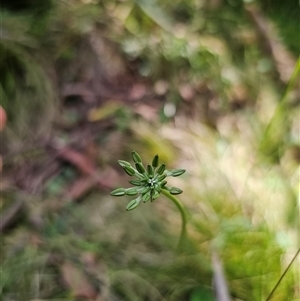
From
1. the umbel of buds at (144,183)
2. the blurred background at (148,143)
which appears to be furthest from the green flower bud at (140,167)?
the blurred background at (148,143)

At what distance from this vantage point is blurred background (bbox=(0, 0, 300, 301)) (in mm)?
1029

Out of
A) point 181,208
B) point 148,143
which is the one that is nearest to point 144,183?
point 181,208

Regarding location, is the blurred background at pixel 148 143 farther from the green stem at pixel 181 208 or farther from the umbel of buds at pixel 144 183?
the umbel of buds at pixel 144 183

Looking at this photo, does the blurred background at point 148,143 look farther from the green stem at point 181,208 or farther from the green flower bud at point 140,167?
the green flower bud at point 140,167

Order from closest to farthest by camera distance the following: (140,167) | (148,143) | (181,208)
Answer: (140,167), (181,208), (148,143)

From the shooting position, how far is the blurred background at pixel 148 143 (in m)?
1.03

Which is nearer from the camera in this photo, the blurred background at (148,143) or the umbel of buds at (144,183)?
the umbel of buds at (144,183)

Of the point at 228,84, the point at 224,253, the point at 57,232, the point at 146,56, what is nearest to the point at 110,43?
the point at 146,56

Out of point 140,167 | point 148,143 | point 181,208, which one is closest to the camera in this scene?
point 140,167

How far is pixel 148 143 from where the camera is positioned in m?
1.25

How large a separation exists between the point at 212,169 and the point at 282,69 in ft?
1.52

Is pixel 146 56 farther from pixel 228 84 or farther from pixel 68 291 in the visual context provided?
pixel 68 291

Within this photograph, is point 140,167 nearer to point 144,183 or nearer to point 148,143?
point 144,183

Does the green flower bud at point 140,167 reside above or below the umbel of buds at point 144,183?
above
